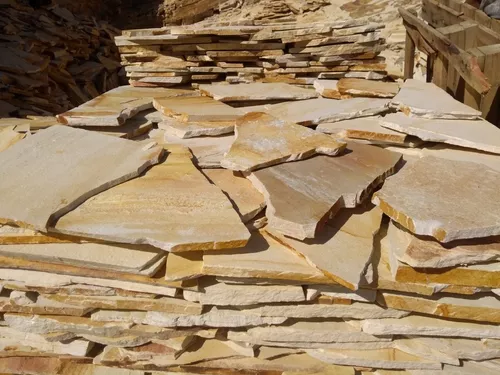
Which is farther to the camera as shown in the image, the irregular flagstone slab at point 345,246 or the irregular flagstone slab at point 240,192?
the irregular flagstone slab at point 240,192

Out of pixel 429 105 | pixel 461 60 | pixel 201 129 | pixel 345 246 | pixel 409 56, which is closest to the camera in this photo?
pixel 345 246

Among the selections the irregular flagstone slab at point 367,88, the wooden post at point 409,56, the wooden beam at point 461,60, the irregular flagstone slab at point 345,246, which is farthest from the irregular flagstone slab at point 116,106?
the wooden post at point 409,56

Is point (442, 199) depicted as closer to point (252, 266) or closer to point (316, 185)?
point (316, 185)

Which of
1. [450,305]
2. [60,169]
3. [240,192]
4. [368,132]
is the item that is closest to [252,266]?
[240,192]

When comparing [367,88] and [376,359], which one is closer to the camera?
[376,359]

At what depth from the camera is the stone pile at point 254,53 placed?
3703mm

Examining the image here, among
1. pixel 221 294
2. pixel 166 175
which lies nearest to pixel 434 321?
pixel 221 294

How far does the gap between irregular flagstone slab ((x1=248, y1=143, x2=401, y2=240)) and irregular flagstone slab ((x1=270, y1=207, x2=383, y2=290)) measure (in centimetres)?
6

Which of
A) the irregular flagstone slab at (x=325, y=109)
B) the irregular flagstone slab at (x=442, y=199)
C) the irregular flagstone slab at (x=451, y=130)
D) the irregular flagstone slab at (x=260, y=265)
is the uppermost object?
the irregular flagstone slab at (x=325, y=109)

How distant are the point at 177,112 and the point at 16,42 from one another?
6607 mm

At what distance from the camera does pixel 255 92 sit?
338cm

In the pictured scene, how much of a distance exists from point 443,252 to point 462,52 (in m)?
2.23

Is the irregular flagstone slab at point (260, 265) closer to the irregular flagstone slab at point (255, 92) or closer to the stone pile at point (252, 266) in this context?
the stone pile at point (252, 266)

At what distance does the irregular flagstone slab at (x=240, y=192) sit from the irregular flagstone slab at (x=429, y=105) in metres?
1.26
